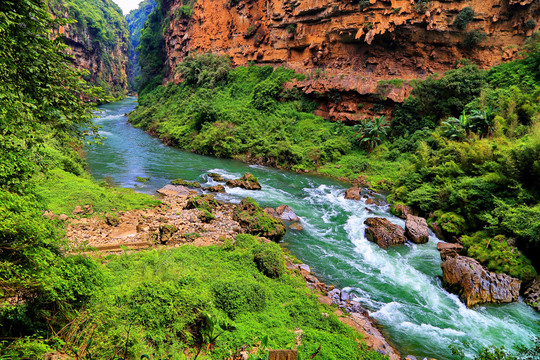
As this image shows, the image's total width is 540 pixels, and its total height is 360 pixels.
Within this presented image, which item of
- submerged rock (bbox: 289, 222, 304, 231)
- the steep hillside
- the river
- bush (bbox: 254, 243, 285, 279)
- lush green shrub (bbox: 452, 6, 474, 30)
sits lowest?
submerged rock (bbox: 289, 222, 304, 231)

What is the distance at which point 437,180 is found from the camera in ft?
45.3

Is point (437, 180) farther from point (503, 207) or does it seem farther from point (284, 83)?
point (284, 83)

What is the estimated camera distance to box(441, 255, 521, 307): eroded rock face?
7699 mm

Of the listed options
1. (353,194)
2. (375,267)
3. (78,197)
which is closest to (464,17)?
(353,194)

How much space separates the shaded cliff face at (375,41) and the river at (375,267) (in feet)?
38.4

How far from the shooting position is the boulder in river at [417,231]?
1110cm

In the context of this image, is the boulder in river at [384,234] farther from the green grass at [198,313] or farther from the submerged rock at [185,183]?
the submerged rock at [185,183]

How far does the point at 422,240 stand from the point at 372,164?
10.9 meters

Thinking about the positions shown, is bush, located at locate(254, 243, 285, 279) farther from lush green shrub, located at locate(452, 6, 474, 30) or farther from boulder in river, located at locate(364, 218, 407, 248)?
lush green shrub, located at locate(452, 6, 474, 30)

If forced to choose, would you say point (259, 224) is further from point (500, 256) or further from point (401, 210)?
Answer: point (500, 256)

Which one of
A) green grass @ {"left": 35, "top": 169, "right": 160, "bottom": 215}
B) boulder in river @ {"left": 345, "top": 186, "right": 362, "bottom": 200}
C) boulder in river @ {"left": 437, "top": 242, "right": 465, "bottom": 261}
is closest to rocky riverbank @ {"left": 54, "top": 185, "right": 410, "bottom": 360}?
green grass @ {"left": 35, "top": 169, "right": 160, "bottom": 215}

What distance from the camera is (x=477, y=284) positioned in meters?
7.76

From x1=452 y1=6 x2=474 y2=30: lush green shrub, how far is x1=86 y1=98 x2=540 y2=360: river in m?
17.3

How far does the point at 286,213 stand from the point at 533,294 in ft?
28.5
